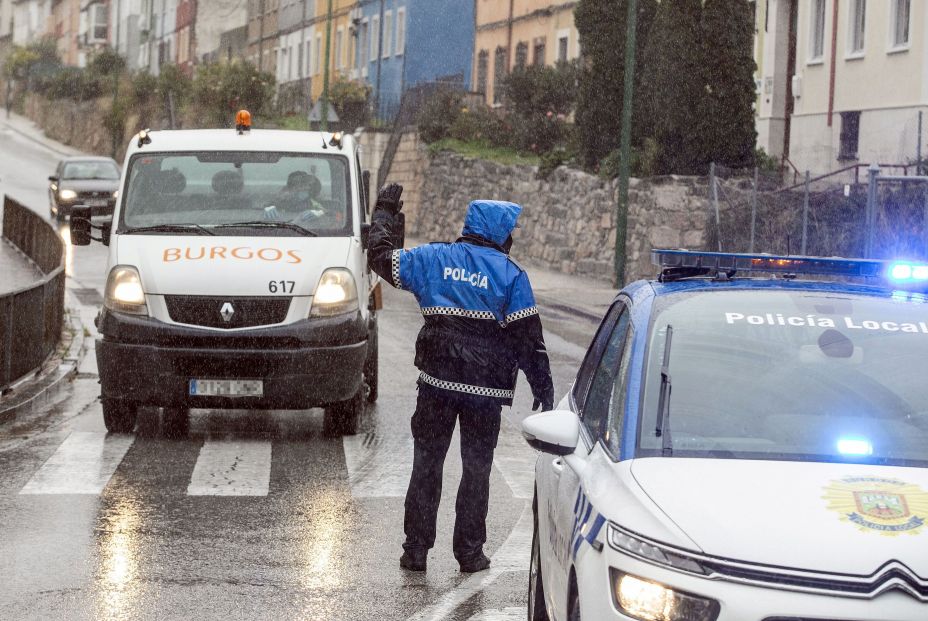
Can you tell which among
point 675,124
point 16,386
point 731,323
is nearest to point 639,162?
point 675,124

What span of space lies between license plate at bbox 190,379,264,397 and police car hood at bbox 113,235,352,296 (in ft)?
2.04

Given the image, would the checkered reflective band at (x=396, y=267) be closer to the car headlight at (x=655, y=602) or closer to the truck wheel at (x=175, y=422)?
the car headlight at (x=655, y=602)

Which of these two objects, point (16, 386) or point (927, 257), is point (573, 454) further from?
point (927, 257)

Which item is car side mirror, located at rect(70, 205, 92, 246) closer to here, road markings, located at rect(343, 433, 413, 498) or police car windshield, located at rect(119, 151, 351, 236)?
police car windshield, located at rect(119, 151, 351, 236)

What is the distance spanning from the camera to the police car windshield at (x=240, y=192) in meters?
12.6

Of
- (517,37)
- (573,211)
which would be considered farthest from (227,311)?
(517,37)

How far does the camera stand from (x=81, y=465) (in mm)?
10930

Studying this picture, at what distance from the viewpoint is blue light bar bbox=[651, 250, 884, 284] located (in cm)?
605

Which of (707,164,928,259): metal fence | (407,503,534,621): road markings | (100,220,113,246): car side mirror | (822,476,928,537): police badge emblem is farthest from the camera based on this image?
(707,164,928,259): metal fence

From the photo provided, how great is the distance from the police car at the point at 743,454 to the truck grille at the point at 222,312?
5.58 m

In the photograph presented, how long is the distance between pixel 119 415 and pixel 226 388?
95cm

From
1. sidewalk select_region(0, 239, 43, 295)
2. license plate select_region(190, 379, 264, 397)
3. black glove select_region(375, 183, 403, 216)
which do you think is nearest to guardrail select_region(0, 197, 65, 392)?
license plate select_region(190, 379, 264, 397)

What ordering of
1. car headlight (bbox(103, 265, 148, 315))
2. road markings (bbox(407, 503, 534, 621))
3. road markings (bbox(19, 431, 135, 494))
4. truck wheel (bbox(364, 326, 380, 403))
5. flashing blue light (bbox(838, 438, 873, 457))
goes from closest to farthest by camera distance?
flashing blue light (bbox(838, 438, 873, 457))
road markings (bbox(407, 503, 534, 621))
road markings (bbox(19, 431, 135, 494))
car headlight (bbox(103, 265, 148, 315))
truck wheel (bbox(364, 326, 380, 403))

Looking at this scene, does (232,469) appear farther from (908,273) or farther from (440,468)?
(908,273)
